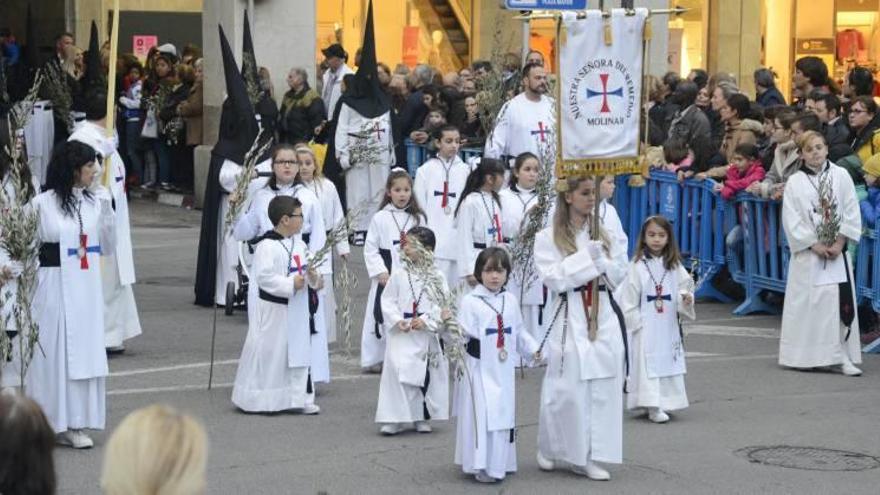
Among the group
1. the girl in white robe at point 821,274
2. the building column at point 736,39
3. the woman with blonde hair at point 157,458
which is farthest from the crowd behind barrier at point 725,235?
the building column at point 736,39

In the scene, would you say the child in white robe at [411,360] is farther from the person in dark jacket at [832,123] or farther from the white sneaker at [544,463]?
the person in dark jacket at [832,123]

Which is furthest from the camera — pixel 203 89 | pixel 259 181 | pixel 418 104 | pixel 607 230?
pixel 203 89

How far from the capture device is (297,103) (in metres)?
21.3

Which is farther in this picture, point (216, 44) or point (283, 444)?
point (216, 44)

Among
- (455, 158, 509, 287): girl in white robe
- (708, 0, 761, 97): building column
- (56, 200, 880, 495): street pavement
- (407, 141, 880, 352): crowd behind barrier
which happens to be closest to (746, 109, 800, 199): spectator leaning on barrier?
(407, 141, 880, 352): crowd behind barrier

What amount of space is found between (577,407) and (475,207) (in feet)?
11.5

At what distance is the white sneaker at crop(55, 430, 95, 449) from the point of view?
1045cm

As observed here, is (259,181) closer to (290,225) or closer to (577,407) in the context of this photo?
(290,225)

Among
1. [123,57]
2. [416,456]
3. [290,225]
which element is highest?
[123,57]

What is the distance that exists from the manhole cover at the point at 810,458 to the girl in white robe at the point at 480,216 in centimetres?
310

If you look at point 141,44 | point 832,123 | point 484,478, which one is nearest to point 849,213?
point 832,123

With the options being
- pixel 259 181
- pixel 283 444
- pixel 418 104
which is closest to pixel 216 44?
pixel 418 104

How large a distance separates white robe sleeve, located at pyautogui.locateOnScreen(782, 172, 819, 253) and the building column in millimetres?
16192

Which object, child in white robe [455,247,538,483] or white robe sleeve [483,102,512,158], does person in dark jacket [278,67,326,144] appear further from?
child in white robe [455,247,538,483]
